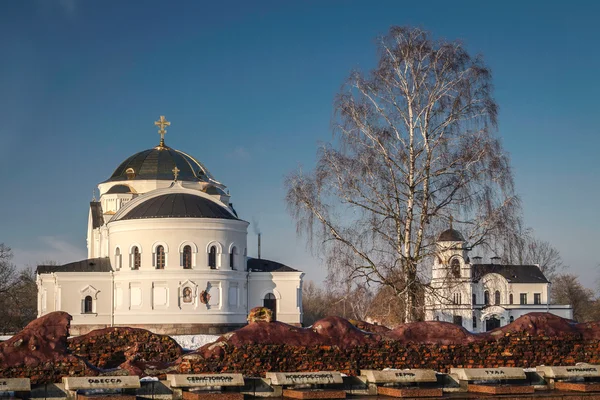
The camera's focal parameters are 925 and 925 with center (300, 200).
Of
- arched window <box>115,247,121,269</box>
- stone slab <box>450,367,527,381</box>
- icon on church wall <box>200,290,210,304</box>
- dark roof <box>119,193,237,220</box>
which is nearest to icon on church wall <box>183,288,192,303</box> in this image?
icon on church wall <box>200,290,210,304</box>

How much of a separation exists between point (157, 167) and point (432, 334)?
48.2m

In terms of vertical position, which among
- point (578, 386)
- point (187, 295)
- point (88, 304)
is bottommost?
point (578, 386)

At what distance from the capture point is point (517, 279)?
269 ft

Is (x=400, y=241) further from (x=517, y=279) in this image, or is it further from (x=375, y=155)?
(x=517, y=279)

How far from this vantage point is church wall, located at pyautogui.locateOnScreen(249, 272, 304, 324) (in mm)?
55875

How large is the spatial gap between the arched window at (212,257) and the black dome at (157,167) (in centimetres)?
1166

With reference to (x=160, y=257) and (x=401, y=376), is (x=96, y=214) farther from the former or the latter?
(x=401, y=376)

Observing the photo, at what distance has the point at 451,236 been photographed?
1031 inches

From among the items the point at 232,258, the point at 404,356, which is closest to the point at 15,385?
the point at 404,356

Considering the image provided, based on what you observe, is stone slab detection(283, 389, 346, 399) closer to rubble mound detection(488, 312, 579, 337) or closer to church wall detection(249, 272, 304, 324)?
rubble mound detection(488, 312, 579, 337)

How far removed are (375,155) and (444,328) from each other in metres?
9.49

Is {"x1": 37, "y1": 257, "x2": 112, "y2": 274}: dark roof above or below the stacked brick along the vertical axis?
above

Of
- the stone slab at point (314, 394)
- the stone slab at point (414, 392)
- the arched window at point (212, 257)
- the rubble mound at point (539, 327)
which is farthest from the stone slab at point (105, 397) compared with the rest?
the arched window at point (212, 257)

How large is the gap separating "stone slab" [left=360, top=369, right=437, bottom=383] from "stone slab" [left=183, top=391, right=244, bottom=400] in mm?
2303
